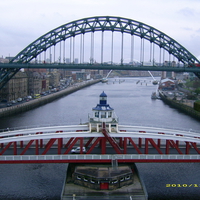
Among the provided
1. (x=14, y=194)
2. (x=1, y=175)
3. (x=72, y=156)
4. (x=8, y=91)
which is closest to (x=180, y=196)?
(x=72, y=156)

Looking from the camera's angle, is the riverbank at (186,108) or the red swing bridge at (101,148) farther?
the riverbank at (186,108)

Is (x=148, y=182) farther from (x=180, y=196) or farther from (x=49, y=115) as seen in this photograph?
(x=49, y=115)

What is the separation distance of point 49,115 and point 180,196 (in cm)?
2976

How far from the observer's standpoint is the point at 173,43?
148ft

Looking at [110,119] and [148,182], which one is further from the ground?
[110,119]

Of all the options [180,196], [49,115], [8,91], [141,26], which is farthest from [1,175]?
[8,91]

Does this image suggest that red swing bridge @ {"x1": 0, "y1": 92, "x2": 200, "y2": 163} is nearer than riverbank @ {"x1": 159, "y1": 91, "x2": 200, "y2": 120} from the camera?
Yes

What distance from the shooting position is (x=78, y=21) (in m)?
44.4

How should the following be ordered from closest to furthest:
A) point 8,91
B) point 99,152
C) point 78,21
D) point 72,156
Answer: point 72,156 < point 99,152 < point 78,21 < point 8,91

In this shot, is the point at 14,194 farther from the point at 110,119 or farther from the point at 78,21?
the point at 78,21

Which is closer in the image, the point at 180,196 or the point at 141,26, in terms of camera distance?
the point at 180,196

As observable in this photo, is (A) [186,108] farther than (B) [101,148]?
Yes

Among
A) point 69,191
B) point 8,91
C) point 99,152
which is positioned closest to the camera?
point 69,191

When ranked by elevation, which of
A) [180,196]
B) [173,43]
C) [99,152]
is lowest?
[180,196]
